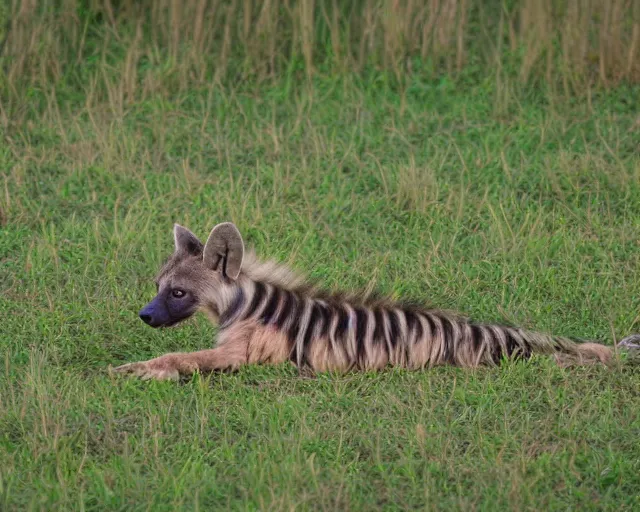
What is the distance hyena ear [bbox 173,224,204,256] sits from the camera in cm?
699

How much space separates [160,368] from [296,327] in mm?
803

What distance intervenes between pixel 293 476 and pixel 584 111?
5.67 m

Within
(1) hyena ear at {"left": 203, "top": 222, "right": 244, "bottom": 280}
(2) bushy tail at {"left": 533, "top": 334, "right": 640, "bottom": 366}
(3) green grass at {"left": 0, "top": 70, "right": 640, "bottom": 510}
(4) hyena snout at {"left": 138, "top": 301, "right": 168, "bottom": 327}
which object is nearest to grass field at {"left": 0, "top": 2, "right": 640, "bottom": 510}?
(3) green grass at {"left": 0, "top": 70, "right": 640, "bottom": 510}

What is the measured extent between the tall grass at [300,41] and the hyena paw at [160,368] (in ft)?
13.5

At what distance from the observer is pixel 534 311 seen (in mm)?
7371

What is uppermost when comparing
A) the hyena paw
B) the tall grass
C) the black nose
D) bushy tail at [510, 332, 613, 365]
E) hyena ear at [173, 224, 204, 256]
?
the tall grass

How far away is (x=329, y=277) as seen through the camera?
25.6ft

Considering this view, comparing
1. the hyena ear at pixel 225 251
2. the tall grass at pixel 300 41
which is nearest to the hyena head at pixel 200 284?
the hyena ear at pixel 225 251

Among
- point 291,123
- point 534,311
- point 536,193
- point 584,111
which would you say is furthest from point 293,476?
point 584,111

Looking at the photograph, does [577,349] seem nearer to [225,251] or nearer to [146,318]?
[225,251]

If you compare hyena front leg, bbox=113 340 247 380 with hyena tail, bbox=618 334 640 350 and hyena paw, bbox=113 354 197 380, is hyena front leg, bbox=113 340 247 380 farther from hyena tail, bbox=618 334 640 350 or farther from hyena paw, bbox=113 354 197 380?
hyena tail, bbox=618 334 640 350

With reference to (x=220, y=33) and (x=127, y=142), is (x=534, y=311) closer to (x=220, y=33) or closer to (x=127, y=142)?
(x=127, y=142)

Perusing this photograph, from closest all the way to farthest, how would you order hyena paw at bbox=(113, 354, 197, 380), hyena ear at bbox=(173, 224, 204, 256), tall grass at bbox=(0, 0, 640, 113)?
hyena paw at bbox=(113, 354, 197, 380), hyena ear at bbox=(173, 224, 204, 256), tall grass at bbox=(0, 0, 640, 113)

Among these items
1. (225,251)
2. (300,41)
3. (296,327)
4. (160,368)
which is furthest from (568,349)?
(300,41)
